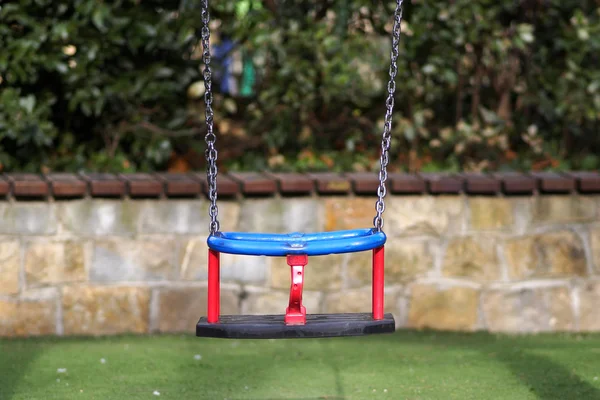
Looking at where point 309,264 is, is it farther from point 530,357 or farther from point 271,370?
point 530,357

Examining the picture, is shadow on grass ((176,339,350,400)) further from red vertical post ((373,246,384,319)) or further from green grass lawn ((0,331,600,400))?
red vertical post ((373,246,384,319))

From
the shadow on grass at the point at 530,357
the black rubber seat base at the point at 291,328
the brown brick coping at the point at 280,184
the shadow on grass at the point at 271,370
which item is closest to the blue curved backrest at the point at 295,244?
the black rubber seat base at the point at 291,328

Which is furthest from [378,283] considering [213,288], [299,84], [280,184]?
[299,84]

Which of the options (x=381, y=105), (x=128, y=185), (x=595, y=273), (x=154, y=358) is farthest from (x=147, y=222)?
(x=595, y=273)

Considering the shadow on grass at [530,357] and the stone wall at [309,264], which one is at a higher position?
the stone wall at [309,264]

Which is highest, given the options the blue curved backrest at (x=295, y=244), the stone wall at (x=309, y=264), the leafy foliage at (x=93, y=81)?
the leafy foliage at (x=93, y=81)

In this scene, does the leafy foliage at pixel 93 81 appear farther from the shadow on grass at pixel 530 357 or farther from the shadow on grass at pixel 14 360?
the shadow on grass at pixel 530 357

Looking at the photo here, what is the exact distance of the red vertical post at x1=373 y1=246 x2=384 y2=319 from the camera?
3.88 metres

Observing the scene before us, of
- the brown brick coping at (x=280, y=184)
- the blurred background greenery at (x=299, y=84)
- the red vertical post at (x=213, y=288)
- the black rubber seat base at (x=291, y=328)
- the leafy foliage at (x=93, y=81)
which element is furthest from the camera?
the blurred background greenery at (x=299, y=84)

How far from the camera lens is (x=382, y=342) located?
6117mm

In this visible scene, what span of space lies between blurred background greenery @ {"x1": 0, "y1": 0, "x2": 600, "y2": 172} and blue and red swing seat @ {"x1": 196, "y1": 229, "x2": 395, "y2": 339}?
3.10 meters

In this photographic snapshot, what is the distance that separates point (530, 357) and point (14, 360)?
2704 millimetres

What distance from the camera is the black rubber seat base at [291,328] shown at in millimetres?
3709

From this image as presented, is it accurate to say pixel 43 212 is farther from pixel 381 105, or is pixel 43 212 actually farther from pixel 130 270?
pixel 381 105
